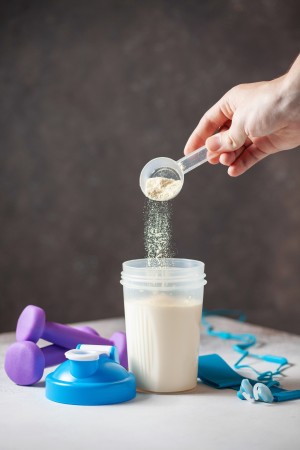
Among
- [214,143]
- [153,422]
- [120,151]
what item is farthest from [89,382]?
[120,151]

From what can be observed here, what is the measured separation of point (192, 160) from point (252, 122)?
160 millimetres

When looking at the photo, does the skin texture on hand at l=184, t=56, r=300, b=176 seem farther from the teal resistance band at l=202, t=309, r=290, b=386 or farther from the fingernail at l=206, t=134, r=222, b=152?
the teal resistance band at l=202, t=309, r=290, b=386

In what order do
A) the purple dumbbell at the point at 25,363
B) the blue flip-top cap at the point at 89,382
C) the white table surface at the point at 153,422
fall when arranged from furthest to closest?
the purple dumbbell at the point at 25,363, the blue flip-top cap at the point at 89,382, the white table surface at the point at 153,422

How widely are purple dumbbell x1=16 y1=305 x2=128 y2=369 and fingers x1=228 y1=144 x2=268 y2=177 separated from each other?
505 millimetres

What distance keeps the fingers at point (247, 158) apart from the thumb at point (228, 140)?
0.12 m

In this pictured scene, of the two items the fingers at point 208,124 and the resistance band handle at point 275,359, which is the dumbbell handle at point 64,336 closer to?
the resistance band handle at point 275,359

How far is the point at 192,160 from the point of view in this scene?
155 centimetres

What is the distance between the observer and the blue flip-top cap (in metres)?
1.27

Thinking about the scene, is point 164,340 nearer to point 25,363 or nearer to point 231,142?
point 25,363

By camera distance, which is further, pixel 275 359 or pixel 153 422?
pixel 275 359

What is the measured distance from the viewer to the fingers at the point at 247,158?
5.63ft

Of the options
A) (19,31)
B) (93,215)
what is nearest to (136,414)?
(93,215)

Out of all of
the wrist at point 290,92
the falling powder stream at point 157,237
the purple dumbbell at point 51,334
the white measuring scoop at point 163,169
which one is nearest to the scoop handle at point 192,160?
the white measuring scoop at point 163,169

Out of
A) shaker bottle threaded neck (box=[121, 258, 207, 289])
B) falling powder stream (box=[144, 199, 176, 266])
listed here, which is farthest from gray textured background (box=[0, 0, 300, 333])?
shaker bottle threaded neck (box=[121, 258, 207, 289])
